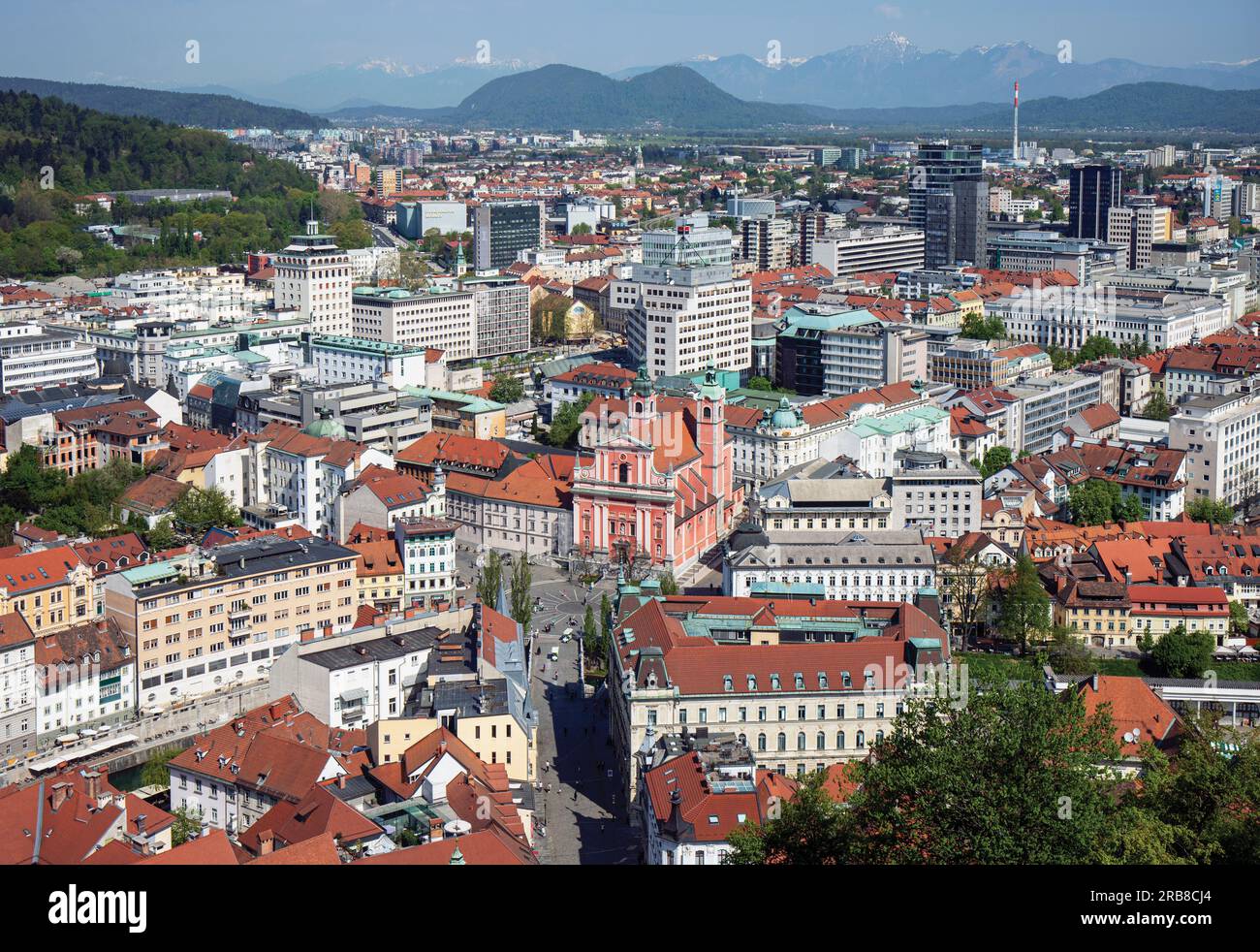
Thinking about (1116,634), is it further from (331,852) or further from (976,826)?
(976,826)

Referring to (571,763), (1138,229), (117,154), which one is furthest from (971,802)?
(117,154)

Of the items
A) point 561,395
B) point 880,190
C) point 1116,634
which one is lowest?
point 1116,634

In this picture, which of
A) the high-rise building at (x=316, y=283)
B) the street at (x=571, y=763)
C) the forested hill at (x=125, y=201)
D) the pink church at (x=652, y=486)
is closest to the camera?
the street at (x=571, y=763)

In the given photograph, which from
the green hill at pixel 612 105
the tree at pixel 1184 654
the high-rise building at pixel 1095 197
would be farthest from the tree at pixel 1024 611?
the green hill at pixel 612 105

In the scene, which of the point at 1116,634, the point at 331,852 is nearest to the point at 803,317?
the point at 1116,634

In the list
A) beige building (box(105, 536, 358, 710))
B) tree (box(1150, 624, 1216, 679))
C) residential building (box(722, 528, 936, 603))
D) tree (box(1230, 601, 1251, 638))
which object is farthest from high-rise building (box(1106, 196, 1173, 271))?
beige building (box(105, 536, 358, 710))

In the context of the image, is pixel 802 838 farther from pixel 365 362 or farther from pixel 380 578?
pixel 365 362

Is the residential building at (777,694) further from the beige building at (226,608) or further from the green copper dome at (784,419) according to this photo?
the green copper dome at (784,419)
